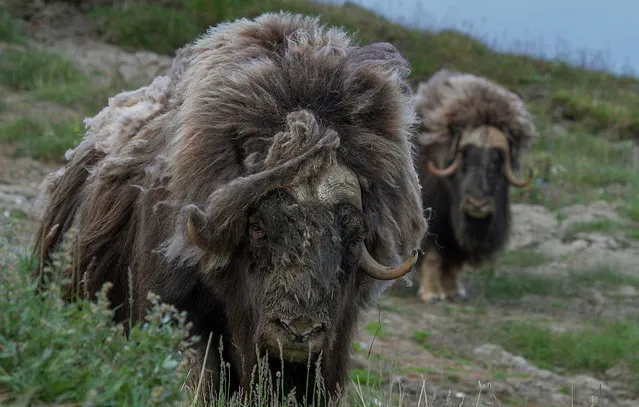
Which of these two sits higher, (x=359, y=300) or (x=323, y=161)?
(x=323, y=161)

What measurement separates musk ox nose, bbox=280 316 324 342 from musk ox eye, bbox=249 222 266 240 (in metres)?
0.32

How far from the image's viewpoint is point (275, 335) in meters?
2.96

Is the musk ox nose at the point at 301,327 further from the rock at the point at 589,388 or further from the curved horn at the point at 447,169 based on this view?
the curved horn at the point at 447,169

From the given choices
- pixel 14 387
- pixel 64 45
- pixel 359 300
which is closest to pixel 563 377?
pixel 359 300

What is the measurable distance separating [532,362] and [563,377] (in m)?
0.41

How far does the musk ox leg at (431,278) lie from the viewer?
320 inches

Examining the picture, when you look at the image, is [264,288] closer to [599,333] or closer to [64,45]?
[599,333]

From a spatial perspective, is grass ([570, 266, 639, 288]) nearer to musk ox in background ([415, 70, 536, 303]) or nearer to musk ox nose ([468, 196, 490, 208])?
musk ox in background ([415, 70, 536, 303])

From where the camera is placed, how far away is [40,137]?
8.76 metres

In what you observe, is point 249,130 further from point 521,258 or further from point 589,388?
point 521,258

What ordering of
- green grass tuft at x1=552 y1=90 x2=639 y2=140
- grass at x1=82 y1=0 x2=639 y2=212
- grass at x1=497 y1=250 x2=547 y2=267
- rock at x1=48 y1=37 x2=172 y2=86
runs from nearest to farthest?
1. grass at x1=497 y1=250 x2=547 y2=267
2. rock at x1=48 y1=37 x2=172 y2=86
3. grass at x1=82 y1=0 x2=639 y2=212
4. green grass tuft at x1=552 y1=90 x2=639 y2=140

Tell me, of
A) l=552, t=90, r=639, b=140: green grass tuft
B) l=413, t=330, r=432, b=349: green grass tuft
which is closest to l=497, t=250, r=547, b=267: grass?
l=413, t=330, r=432, b=349: green grass tuft

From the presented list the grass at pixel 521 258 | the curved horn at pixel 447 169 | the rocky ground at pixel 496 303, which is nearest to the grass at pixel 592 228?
the rocky ground at pixel 496 303

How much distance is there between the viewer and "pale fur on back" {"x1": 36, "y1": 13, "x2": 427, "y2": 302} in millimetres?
3246
